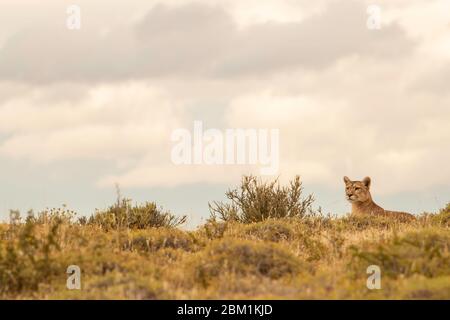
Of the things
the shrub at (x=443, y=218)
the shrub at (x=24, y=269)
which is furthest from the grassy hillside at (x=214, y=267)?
the shrub at (x=443, y=218)

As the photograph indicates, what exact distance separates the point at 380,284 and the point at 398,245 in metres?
1.51

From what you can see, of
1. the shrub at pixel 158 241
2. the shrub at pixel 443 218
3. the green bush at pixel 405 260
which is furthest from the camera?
the shrub at pixel 443 218

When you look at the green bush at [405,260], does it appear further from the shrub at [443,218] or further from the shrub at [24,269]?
the shrub at [443,218]

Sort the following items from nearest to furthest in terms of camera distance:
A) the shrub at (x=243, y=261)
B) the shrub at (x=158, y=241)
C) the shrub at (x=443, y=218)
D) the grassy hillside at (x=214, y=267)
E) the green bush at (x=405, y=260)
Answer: the grassy hillside at (x=214, y=267) → the green bush at (x=405, y=260) → the shrub at (x=243, y=261) → the shrub at (x=158, y=241) → the shrub at (x=443, y=218)

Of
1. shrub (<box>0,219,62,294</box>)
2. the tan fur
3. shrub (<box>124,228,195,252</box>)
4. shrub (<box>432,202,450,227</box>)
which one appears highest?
the tan fur

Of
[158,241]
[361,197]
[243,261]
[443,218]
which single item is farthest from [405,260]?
[361,197]

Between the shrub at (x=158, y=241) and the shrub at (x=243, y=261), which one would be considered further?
the shrub at (x=158, y=241)

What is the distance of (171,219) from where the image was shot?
2177 cm

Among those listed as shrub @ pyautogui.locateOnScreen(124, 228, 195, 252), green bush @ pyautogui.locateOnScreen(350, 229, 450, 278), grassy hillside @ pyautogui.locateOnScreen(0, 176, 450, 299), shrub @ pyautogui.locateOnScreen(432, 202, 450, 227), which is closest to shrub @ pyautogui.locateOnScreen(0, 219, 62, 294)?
grassy hillside @ pyautogui.locateOnScreen(0, 176, 450, 299)

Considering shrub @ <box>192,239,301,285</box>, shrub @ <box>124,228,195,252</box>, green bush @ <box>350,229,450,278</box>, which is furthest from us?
shrub @ <box>124,228,195,252</box>

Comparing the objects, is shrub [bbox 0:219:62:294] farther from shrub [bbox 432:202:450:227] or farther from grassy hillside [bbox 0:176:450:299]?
shrub [bbox 432:202:450:227]

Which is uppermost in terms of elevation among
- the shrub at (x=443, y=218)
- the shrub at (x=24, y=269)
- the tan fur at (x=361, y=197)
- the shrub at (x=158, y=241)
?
the tan fur at (x=361, y=197)

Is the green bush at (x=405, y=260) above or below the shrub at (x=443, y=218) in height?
below
